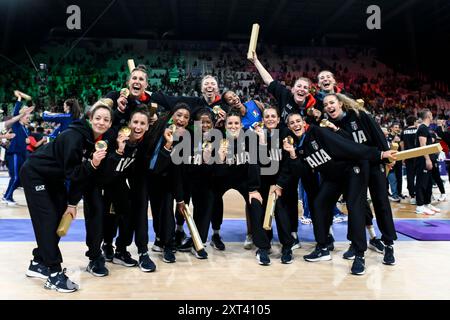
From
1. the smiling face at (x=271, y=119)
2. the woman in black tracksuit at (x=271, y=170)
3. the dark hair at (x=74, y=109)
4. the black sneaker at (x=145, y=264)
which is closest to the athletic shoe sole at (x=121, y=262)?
the black sneaker at (x=145, y=264)

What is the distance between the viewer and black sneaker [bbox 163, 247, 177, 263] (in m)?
4.01

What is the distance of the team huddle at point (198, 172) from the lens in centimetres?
329

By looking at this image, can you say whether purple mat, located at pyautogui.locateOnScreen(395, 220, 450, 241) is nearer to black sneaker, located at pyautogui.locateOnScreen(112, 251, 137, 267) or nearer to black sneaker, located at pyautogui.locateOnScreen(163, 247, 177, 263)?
black sneaker, located at pyautogui.locateOnScreen(163, 247, 177, 263)

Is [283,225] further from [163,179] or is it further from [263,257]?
[163,179]

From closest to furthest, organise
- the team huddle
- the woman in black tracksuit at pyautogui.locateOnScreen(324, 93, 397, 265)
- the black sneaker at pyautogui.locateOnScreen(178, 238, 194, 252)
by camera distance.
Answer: the team huddle
the woman in black tracksuit at pyautogui.locateOnScreen(324, 93, 397, 265)
the black sneaker at pyautogui.locateOnScreen(178, 238, 194, 252)

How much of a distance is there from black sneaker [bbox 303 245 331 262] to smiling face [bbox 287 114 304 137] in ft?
3.95

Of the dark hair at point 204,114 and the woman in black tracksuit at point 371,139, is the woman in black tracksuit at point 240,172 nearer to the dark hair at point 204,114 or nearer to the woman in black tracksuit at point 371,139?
the dark hair at point 204,114

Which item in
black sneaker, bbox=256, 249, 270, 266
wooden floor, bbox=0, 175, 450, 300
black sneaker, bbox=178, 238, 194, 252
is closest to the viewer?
wooden floor, bbox=0, 175, 450, 300

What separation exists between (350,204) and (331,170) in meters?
0.39

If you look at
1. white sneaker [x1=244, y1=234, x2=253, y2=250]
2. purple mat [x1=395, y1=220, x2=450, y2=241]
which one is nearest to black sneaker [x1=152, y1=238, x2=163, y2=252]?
white sneaker [x1=244, y1=234, x2=253, y2=250]

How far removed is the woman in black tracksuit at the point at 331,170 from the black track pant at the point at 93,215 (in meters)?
1.87

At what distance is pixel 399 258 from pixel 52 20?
2066cm

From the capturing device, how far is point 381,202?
4.09 meters

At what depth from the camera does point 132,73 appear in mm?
4270
